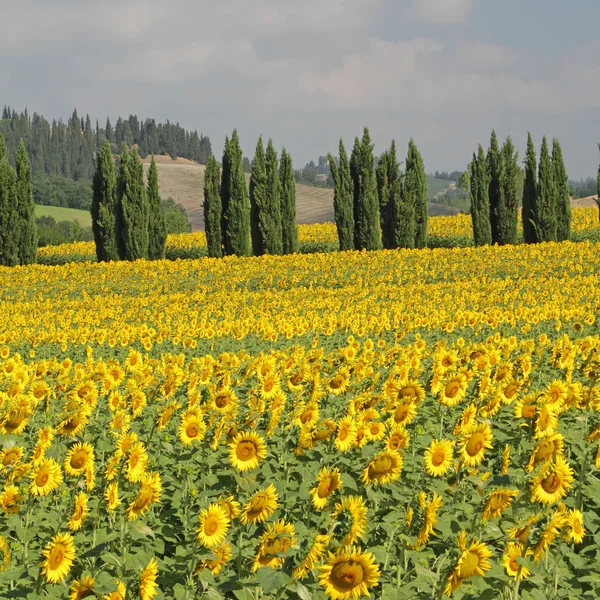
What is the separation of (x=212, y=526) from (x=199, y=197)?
167 m

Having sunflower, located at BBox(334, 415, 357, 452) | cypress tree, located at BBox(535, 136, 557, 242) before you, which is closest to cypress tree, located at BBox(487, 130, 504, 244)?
cypress tree, located at BBox(535, 136, 557, 242)

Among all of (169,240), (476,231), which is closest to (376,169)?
(476,231)

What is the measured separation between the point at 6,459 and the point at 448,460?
8.79 ft

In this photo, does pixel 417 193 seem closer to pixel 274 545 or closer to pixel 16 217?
pixel 16 217

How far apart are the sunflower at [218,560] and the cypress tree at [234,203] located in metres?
38.2

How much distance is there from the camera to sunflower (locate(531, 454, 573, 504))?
12.0ft

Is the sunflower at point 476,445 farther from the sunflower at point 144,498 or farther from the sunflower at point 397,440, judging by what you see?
the sunflower at point 144,498

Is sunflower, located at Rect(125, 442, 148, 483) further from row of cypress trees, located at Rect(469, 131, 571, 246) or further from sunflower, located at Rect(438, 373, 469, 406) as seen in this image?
row of cypress trees, located at Rect(469, 131, 571, 246)

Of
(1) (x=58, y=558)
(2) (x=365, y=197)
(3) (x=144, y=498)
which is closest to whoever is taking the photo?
(1) (x=58, y=558)

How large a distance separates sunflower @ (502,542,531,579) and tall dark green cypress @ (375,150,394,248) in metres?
39.0

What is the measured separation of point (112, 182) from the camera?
4159cm

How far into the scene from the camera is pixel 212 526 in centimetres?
361

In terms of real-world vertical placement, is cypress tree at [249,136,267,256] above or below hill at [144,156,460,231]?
below

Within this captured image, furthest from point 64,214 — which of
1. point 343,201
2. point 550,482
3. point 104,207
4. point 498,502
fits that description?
point 550,482
